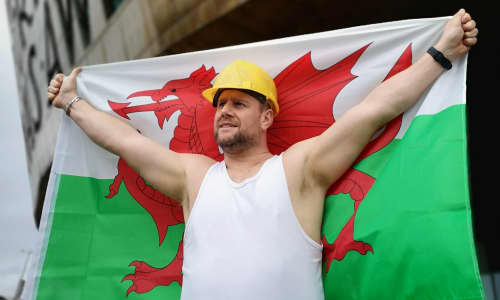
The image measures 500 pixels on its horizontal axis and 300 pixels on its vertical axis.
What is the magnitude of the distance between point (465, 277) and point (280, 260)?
92 centimetres

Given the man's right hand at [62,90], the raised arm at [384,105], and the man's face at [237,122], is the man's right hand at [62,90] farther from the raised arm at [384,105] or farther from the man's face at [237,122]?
the raised arm at [384,105]

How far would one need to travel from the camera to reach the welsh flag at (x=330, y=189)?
2748 mm

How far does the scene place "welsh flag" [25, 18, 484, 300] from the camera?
2748 millimetres

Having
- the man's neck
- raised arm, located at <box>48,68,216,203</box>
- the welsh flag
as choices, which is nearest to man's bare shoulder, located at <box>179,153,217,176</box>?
raised arm, located at <box>48,68,216,203</box>

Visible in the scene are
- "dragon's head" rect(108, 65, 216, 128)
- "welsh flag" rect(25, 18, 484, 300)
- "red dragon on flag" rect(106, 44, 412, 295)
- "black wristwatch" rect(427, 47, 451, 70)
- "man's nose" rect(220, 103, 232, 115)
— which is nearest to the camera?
"welsh flag" rect(25, 18, 484, 300)

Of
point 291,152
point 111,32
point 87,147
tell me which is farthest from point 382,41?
point 111,32

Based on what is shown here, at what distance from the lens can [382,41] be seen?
11.2 ft

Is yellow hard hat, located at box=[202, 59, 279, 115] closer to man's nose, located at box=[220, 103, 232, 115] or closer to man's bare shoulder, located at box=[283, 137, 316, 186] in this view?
man's nose, located at box=[220, 103, 232, 115]

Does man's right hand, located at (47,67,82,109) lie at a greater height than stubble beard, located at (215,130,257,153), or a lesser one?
greater

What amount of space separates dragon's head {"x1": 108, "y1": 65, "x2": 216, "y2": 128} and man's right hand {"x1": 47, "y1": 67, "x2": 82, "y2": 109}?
0.29m

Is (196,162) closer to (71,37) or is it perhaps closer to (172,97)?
(172,97)

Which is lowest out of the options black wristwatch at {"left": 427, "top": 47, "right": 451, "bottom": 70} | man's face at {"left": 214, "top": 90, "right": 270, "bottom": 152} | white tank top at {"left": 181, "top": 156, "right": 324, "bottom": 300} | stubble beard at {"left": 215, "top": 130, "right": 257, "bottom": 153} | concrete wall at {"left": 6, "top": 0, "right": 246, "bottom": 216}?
white tank top at {"left": 181, "top": 156, "right": 324, "bottom": 300}

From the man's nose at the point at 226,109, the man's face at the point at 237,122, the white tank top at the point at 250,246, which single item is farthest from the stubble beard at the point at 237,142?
the white tank top at the point at 250,246

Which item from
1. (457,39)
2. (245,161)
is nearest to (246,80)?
(245,161)
